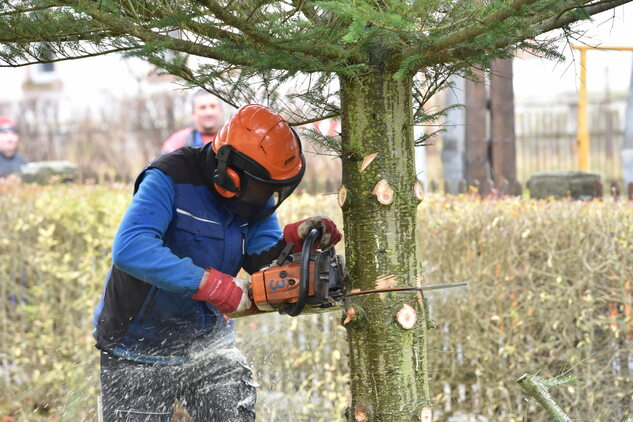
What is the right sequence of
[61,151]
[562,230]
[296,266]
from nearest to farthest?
[296,266] < [562,230] < [61,151]

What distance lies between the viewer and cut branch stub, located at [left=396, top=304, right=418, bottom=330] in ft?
9.14

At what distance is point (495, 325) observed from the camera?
191 inches

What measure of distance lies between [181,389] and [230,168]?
99 cm

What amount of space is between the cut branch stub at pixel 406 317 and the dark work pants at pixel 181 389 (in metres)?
0.89

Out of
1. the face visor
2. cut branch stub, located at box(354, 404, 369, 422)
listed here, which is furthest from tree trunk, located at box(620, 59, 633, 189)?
cut branch stub, located at box(354, 404, 369, 422)

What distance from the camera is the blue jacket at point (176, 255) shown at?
2992mm

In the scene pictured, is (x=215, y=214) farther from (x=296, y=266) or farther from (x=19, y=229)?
(x=19, y=229)

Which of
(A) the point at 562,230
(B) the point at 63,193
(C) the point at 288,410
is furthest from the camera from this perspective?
(B) the point at 63,193

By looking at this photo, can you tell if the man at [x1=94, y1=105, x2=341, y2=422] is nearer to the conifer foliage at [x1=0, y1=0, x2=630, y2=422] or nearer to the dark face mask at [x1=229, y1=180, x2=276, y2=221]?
the dark face mask at [x1=229, y1=180, x2=276, y2=221]

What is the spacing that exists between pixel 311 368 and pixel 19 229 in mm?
2448

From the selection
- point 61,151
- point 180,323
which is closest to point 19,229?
point 180,323

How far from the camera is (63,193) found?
630 centimetres

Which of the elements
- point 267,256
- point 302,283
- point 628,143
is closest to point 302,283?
point 302,283

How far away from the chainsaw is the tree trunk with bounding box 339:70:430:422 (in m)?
0.11
